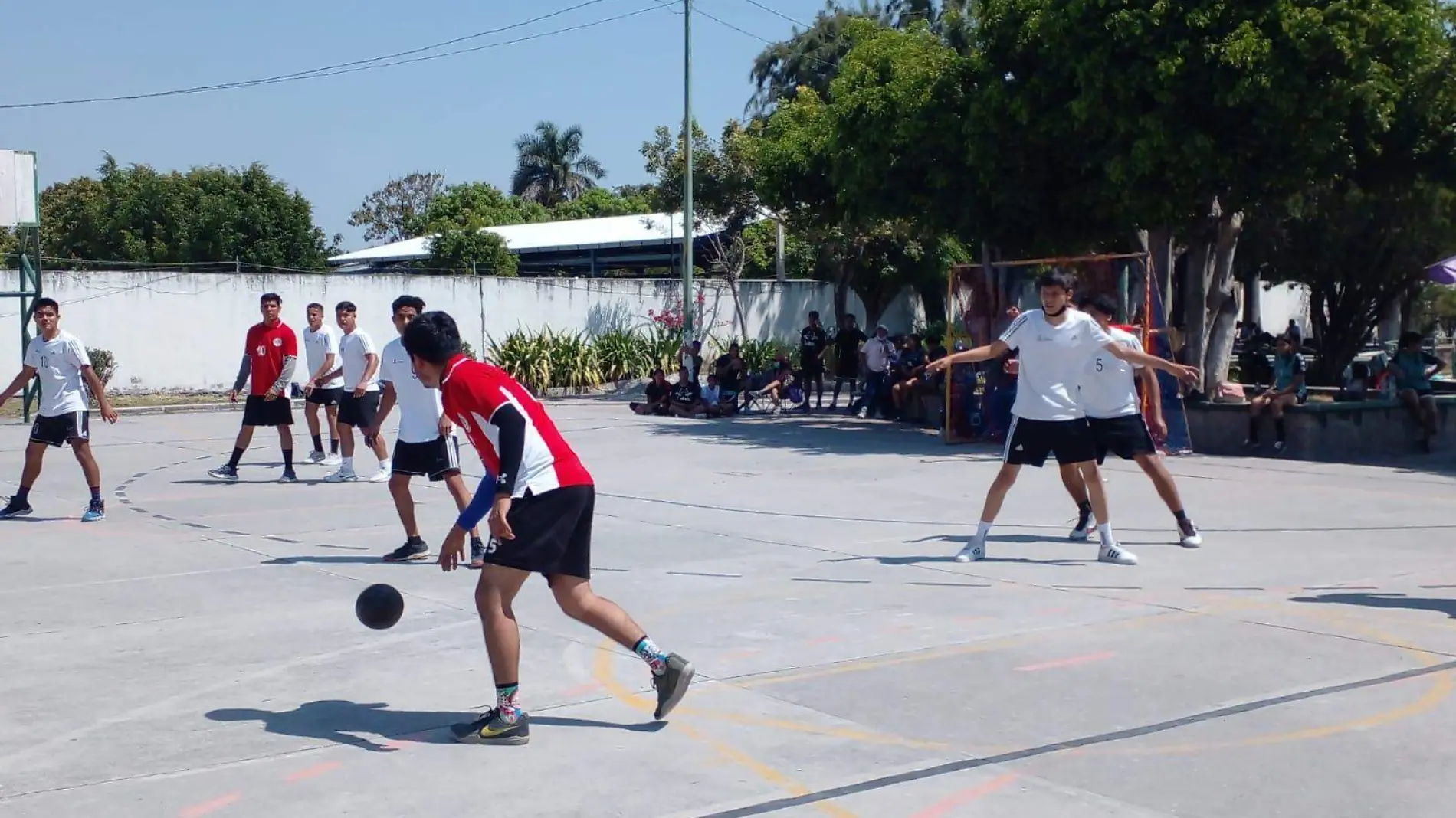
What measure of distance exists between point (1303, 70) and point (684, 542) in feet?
30.4

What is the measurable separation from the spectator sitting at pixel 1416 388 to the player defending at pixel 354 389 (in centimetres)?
1159

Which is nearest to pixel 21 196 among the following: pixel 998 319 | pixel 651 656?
pixel 998 319

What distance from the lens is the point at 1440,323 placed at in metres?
47.1

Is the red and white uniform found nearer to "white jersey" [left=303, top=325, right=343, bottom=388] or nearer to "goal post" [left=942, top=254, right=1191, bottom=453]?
"white jersey" [left=303, top=325, right=343, bottom=388]

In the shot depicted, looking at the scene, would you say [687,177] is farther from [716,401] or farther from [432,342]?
[432,342]

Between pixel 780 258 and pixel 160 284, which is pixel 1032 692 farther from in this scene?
pixel 780 258

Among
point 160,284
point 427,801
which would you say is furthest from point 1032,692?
point 160,284

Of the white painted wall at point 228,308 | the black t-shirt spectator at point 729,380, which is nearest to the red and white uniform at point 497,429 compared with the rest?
the black t-shirt spectator at point 729,380

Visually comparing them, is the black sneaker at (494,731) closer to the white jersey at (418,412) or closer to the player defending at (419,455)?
the player defending at (419,455)

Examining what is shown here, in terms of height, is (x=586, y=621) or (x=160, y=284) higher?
(x=160, y=284)

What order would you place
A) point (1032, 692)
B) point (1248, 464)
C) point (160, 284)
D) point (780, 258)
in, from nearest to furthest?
point (1032, 692)
point (1248, 464)
point (160, 284)
point (780, 258)

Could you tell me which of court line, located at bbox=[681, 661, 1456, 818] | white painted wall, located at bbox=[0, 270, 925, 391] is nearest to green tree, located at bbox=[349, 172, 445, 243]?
white painted wall, located at bbox=[0, 270, 925, 391]

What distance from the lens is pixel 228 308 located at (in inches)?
1131

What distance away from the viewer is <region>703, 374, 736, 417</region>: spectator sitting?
23.6m
